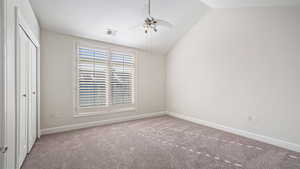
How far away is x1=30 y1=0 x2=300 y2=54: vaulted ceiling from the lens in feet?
8.81

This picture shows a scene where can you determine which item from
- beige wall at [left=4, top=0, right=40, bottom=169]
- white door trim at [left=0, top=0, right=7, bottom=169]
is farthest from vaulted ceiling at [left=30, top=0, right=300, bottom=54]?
white door trim at [left=0, top=0, right=7, bottom=169]

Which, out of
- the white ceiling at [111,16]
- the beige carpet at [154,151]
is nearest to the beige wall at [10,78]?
the beige carpet at [154,151]

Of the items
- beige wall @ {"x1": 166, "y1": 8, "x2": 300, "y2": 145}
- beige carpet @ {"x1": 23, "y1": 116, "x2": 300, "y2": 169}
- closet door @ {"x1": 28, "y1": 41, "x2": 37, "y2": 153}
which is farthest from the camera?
beige wall @ {"x1": 166, "y1": 8, "x2": 300, "y2": 145}

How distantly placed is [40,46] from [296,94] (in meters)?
5.40

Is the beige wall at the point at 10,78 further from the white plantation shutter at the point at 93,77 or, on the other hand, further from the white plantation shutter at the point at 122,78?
the white plantation shutter at the point at 122,78

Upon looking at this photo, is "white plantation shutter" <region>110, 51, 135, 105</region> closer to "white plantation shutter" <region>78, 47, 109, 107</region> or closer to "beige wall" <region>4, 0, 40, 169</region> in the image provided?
"white plantation shutter" <region>78, 47, 109, 107</region>

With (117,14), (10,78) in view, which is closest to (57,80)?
(10,78)

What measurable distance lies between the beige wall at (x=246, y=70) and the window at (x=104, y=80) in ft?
6.35

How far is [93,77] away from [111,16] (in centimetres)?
171

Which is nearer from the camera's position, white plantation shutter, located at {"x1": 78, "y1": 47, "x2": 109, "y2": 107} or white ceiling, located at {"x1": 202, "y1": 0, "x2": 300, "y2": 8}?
white ceiling, located at {"x1": 202, "y1": 0, "x2": 300, "y2": 8}

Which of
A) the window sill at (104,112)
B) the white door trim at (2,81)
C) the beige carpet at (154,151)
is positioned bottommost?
the beige carpet at (154,151)

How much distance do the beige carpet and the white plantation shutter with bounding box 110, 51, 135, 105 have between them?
4.02 feet

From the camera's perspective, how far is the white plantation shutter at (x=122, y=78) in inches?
167

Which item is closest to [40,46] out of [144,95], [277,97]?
[144,95]
